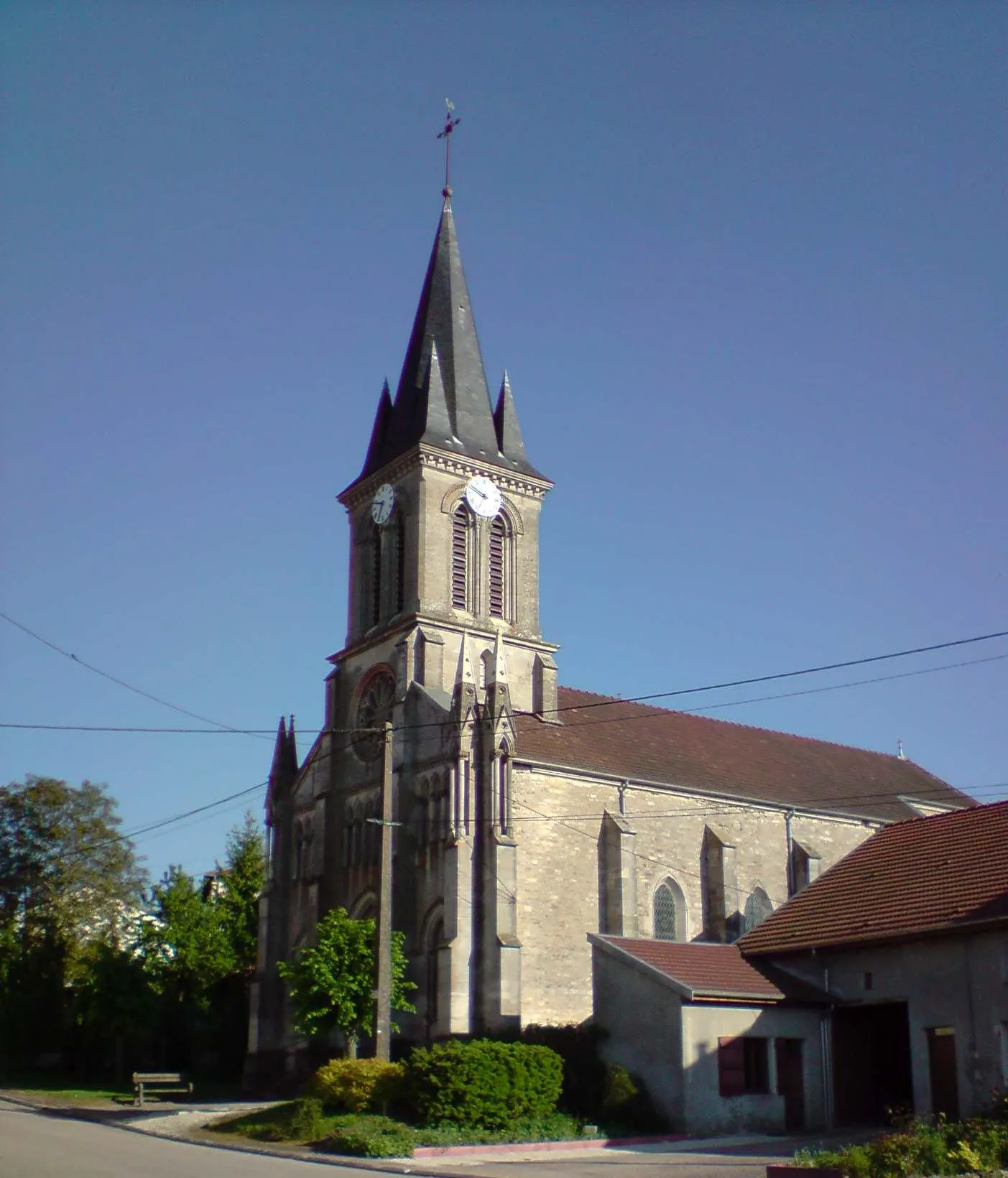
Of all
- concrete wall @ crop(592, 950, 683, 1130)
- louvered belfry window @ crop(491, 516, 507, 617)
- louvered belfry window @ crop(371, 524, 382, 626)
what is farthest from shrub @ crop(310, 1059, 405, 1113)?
louvered belfry window @ crop(371, 524, 382, 626)

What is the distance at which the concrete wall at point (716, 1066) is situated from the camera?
27.6 m

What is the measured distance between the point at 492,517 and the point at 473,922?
15792mm

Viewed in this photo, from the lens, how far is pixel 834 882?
32.0m

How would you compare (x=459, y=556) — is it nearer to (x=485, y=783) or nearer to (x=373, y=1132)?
(x=485, y=783)

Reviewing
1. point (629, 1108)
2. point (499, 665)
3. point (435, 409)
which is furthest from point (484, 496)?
point (629, 1108)

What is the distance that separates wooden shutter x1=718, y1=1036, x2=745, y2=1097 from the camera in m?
28.0

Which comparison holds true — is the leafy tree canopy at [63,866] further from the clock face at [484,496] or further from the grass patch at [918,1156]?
the grass patch at [918,1156]

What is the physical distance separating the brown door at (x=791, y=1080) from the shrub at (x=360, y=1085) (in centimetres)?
828

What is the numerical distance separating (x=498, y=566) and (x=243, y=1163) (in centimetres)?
2834

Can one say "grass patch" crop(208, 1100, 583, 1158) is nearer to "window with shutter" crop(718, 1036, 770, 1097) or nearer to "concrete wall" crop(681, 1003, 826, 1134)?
"concrete wall" crop(681, 1003, 826, 1134)

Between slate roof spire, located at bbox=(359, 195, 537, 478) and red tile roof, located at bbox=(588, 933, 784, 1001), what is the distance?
21.4 m

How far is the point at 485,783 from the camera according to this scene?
1507 inches

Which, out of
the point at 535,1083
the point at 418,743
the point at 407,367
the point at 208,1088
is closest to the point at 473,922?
the point at 418,743

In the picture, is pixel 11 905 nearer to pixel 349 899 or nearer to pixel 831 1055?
pixel 349 899
